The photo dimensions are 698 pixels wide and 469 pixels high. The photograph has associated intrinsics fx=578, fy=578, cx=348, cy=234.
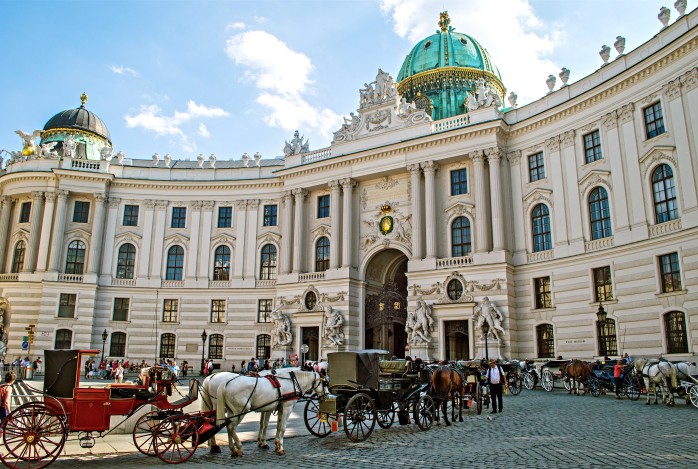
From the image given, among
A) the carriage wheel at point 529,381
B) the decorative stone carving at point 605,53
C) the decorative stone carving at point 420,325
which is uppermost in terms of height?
the decorative stone carving at point 605,53

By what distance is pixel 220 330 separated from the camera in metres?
45.7

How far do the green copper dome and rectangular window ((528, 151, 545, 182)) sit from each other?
11.8m

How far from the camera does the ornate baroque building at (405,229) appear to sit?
29.6 metres

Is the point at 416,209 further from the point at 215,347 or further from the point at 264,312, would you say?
the point at 215,347

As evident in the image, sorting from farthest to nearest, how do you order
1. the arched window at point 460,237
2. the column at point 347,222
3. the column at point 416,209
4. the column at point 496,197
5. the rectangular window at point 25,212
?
the rectangular window at point 25,212 < the column at point 347,222 < the column at point 416,209 < the arched window at point 460,237 < the column at point 496,197

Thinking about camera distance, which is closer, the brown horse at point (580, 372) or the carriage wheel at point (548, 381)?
the brown horse at point (580, 372)

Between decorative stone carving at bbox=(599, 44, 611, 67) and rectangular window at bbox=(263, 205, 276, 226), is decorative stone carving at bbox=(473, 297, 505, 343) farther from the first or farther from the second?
rectangular window at bbox=(263, 205, 276, 226)

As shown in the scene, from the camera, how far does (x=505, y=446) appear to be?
12.4 metres

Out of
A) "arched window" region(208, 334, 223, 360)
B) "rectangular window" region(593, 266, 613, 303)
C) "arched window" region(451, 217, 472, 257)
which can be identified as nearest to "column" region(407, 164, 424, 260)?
"arched window" region(451, 217, 472, 257)

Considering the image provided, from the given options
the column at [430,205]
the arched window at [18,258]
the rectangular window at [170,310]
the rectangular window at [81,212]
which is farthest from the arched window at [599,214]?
the arched window at [18,258]

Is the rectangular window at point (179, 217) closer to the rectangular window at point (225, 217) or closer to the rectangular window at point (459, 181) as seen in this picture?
the rectangular window at point (225, 217)

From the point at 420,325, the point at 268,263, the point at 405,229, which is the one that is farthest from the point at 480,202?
the point at 268,263

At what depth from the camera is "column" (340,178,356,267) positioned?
41031 mm

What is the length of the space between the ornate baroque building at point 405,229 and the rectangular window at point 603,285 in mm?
68
